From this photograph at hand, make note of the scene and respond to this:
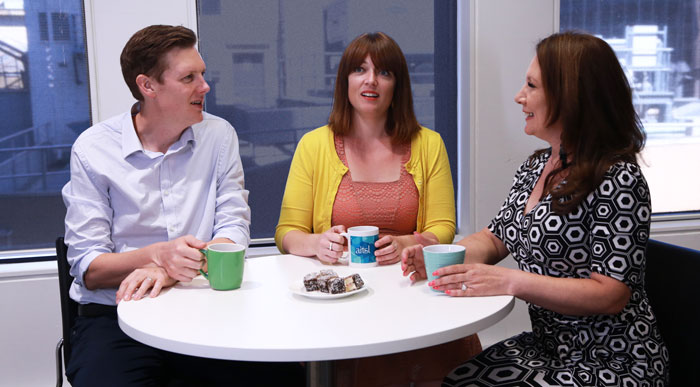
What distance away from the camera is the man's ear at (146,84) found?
73.7 inches

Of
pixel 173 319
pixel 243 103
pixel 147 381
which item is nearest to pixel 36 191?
pixel 243 103

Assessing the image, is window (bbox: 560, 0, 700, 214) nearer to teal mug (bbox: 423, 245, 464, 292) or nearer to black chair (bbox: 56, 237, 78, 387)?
teal mug (bbox: 423, 245, 464, 292)

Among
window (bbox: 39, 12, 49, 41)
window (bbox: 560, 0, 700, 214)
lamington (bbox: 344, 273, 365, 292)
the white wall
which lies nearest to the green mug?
lamington (bbox: 344, 273, 365, 292)

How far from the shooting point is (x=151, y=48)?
72.9 inches

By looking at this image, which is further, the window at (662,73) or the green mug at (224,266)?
the window at (662,73)

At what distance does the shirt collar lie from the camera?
181cm

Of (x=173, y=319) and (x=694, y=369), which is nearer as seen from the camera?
(x=173, y=319)

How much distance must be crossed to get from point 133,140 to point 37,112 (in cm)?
106

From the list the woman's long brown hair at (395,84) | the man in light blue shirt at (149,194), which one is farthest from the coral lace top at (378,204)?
the man in light blue shirt at (149,194)

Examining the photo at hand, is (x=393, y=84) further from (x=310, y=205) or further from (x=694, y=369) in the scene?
(x=694, y=369)

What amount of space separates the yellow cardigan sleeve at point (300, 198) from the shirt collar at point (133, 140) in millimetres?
397

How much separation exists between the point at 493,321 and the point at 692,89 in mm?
2689

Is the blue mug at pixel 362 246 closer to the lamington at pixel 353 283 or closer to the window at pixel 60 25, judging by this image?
the lamington at pixel 353 283

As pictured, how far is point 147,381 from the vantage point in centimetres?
155
